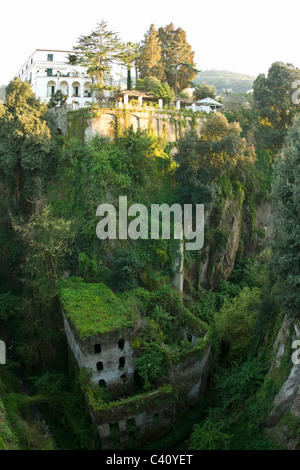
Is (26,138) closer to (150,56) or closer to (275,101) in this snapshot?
(150,56)

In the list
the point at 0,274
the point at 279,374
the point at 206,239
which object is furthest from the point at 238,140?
the point at 0,274

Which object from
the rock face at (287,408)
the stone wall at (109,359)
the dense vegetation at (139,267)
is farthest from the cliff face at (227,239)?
the rock face at (287,408)

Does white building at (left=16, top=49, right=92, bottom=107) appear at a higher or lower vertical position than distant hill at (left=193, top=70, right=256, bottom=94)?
lower

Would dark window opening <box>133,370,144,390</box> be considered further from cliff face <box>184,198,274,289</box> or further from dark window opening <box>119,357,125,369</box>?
cliff face <box>184,198,274,289</box>

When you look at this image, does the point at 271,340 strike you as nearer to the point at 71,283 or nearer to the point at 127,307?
the point at 127,307

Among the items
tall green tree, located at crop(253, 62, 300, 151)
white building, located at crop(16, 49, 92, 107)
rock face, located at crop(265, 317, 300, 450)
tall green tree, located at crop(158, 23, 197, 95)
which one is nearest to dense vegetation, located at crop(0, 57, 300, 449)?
tall green tree, located at crop(253, 62, 300, 151)

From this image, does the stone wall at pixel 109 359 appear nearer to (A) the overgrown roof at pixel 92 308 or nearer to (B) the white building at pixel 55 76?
(A) the overgrown roof at pixel 92 308
